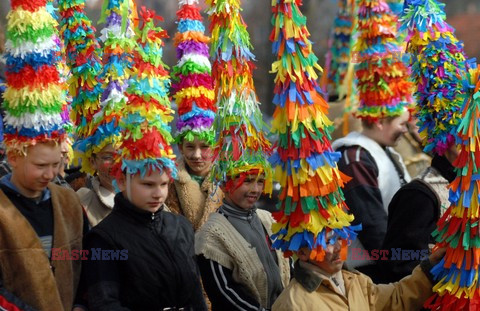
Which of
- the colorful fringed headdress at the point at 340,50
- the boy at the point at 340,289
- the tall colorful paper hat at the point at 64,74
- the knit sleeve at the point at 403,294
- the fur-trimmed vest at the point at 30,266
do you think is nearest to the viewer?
the boy at the point at 340,289

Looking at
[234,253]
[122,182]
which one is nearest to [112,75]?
[122,182]

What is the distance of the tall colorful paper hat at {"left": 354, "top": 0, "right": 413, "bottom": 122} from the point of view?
5547 millimetres

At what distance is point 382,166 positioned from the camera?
5293 mm

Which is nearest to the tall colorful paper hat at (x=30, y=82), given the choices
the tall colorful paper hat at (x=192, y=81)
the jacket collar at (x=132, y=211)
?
the jacket collar at (x=132, y=211)

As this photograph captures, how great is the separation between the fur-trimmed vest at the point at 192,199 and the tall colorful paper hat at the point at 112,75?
0.64m

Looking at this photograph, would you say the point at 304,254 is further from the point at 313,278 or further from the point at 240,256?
the point at 240,256

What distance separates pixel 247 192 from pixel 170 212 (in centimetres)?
38

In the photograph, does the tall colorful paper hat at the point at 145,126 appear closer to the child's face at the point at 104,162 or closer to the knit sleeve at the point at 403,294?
the child's face at the point at 104,162

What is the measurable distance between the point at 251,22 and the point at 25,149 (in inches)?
241

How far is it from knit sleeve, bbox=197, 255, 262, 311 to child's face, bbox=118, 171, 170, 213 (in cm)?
39

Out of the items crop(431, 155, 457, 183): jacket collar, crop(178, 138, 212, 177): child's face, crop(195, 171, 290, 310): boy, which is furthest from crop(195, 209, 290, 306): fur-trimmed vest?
crop(178, 138, 212, 177): child's face

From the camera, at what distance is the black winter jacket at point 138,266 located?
143 inches

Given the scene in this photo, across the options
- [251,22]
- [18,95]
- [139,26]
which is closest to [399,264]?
[139,26]

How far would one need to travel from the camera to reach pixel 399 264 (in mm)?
4281
